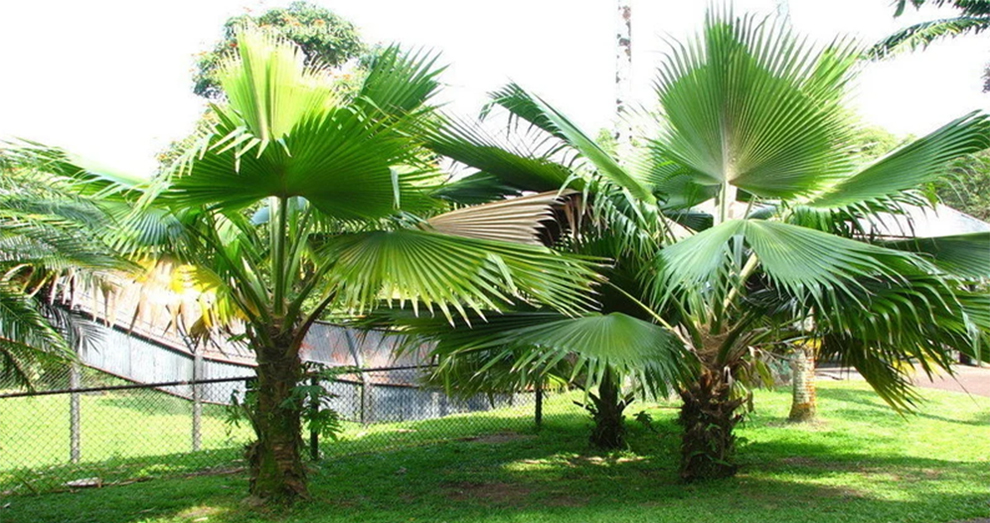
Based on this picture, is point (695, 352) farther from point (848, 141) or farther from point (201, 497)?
point (201, 497)

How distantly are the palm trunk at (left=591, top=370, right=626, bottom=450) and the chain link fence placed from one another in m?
1.44

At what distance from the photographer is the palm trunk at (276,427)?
247 inches

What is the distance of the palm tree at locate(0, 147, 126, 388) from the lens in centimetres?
489

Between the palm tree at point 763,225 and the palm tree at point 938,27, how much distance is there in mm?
10451

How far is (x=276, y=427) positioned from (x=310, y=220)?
162 centimetres

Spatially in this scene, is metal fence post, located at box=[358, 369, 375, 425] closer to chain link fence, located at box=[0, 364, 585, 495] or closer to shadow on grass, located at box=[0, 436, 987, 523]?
chain link fence, located at box=[0, 364, 585, 495]

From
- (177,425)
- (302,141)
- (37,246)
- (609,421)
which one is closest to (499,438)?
(609,421)

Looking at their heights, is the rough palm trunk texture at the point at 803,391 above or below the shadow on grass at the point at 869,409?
above

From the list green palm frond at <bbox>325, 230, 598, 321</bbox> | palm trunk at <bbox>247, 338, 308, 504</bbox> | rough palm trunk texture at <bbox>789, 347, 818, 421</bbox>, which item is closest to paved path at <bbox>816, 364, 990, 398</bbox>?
rough palm trunk texture at <bbox>789, 347, 818, 421</bbox>

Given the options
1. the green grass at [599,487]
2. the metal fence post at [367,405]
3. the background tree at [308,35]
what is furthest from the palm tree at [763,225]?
the background tree at [308,35]

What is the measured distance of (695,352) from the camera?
686cm

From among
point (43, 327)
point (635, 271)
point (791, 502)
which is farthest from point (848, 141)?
point (43, 327)

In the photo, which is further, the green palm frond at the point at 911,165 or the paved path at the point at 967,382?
the paved path at the point at 967,382

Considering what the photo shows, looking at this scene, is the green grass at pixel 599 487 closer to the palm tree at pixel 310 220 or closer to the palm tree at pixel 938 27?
the palm tree at pixel 310 220
